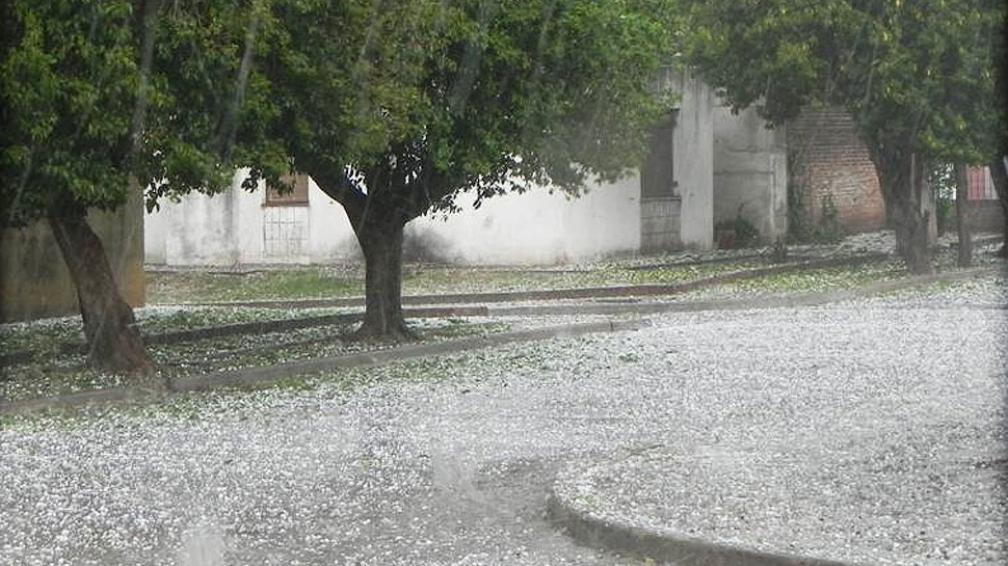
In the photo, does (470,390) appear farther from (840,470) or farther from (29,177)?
(840,470)

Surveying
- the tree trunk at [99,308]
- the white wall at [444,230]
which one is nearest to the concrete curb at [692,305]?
the white wall at [444,230]

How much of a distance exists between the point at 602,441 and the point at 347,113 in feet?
14.1

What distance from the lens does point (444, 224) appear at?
93.5 ft

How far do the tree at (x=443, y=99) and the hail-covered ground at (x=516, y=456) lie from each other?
Answer: 1.98 meters

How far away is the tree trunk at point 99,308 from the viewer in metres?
14.3

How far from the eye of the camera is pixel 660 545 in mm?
7547

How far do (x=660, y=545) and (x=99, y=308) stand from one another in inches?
315

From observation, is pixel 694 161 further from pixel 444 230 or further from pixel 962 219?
pixel 962 219

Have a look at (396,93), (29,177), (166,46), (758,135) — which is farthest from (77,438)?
(758,135)

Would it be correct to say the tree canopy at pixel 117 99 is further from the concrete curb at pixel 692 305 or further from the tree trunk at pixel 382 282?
the concrete curb at pixel 692 305

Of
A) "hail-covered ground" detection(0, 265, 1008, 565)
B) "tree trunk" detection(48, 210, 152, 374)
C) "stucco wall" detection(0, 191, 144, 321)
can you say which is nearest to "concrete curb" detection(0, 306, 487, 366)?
"tree trunk" detection(48, 210, 152, 374)

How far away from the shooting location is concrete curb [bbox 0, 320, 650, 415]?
1305 centimetres

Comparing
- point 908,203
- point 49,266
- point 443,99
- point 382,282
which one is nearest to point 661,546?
point 443,99

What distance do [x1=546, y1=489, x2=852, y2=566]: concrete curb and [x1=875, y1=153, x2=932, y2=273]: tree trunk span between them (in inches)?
686
